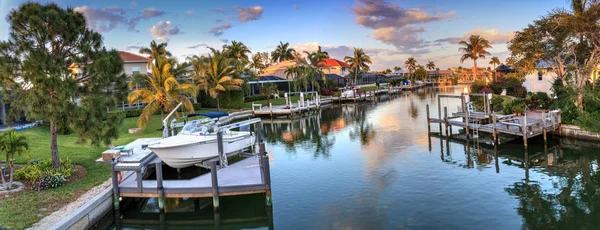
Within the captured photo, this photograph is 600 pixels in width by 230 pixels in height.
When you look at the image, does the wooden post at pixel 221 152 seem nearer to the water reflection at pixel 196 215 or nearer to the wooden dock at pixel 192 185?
the wooden dock at pixel 192 185

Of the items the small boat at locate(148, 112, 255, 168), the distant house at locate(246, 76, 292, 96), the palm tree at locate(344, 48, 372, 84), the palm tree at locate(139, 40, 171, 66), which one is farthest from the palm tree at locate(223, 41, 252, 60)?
the small boat at locate(148, 112, 255, 168)

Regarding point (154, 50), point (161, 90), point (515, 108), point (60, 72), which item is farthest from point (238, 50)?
point (60, 72)

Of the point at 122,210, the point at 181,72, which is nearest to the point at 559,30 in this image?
the point at 122,210

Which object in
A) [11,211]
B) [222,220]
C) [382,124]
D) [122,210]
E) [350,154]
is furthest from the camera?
[382,124]

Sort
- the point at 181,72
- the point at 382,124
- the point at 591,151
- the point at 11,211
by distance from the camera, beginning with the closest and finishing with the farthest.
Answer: the point at 11,211 < the point at 591,151 < the point at 382,124 < the point at 181,72

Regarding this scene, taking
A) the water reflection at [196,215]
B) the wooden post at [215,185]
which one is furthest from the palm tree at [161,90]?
the wooden post at [215,185]

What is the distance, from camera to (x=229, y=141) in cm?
1797

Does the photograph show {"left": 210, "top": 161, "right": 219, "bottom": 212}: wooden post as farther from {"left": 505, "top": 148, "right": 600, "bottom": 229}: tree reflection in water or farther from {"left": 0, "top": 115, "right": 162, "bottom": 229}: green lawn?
{"left": 505, "top": 148, "right": 600, "bottom": 229}: tree reflection in water

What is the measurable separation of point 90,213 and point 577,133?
24373 millimetres

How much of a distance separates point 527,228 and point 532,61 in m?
20.8

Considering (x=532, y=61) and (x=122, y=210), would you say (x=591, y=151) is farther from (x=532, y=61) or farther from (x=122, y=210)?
(x=122, y=210)

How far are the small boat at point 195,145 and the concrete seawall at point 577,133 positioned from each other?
1832 centimetres

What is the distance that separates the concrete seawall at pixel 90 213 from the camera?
1060 cm

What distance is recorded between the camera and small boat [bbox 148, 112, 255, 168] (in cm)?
1589
